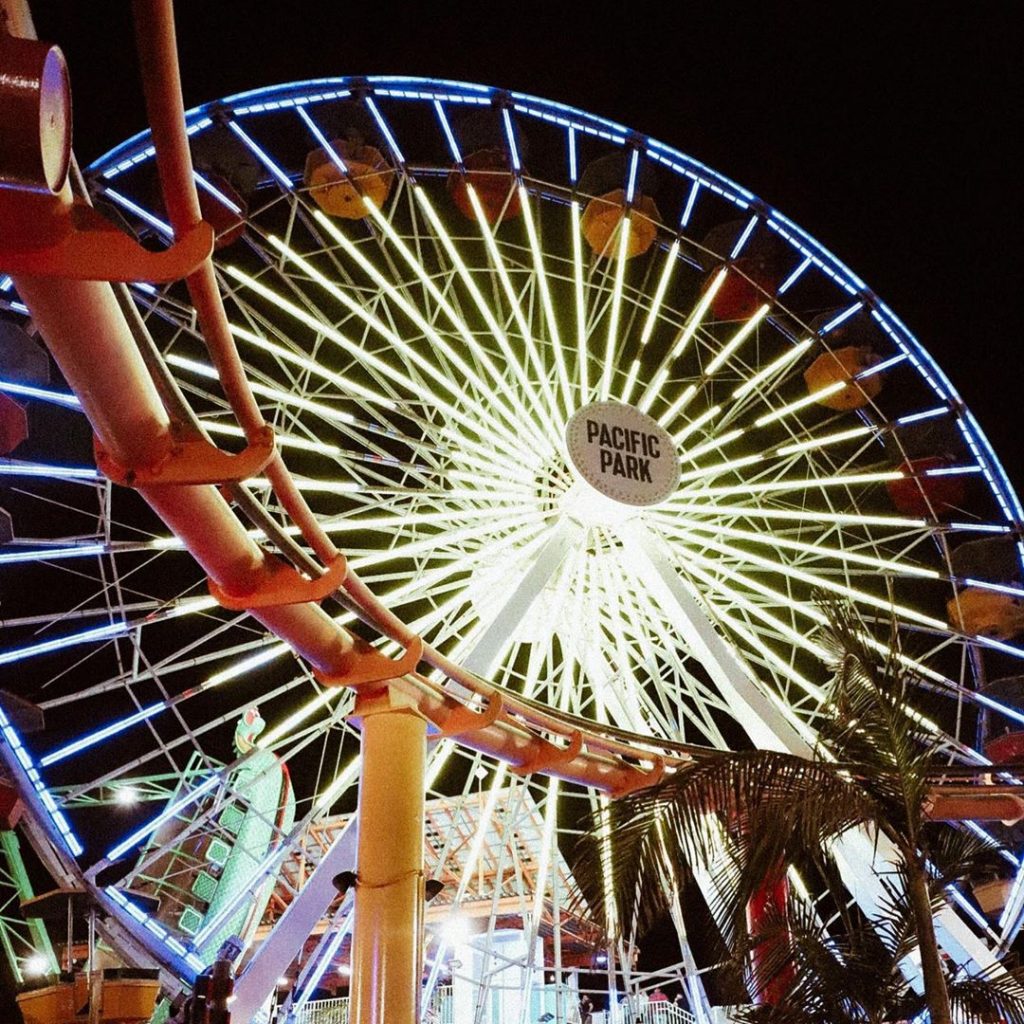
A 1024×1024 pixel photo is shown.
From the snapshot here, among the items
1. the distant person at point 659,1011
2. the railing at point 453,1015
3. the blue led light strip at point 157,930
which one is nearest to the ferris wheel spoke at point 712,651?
the railing at point 453,1015

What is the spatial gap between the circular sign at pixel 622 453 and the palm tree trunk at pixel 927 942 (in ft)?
23.6

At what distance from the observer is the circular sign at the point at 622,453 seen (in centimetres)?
1309

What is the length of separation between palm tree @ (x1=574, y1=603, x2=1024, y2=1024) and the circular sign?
6.33m

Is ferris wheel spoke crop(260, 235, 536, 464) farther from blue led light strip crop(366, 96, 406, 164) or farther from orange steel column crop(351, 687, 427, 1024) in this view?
orange steel column crop(351, 687, 427, 1024)

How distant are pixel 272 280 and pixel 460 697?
606 cm

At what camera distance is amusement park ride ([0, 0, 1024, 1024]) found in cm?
1000

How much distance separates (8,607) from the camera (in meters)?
22.3

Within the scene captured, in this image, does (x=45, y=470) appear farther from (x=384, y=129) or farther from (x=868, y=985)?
(x=868, y=985)

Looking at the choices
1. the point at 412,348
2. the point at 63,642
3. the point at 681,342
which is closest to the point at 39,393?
the point at 63,642

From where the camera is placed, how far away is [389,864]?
872cm

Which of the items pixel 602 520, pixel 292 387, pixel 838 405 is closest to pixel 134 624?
pixel 292 387

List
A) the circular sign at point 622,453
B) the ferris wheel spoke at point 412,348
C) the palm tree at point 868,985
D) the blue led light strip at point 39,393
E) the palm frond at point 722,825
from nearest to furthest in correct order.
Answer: the palm frond at point 722,825, the palm tree at point 868,985, the blue led light strip at point 39,393, the circular sign at point 622,453, the ferris wheel spoke at point 412,348

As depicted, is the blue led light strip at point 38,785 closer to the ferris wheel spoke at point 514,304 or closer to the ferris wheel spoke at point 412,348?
the ferris wheel spoke at point 412,348

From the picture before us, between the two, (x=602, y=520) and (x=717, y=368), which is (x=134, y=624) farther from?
(x=717, y=368)
